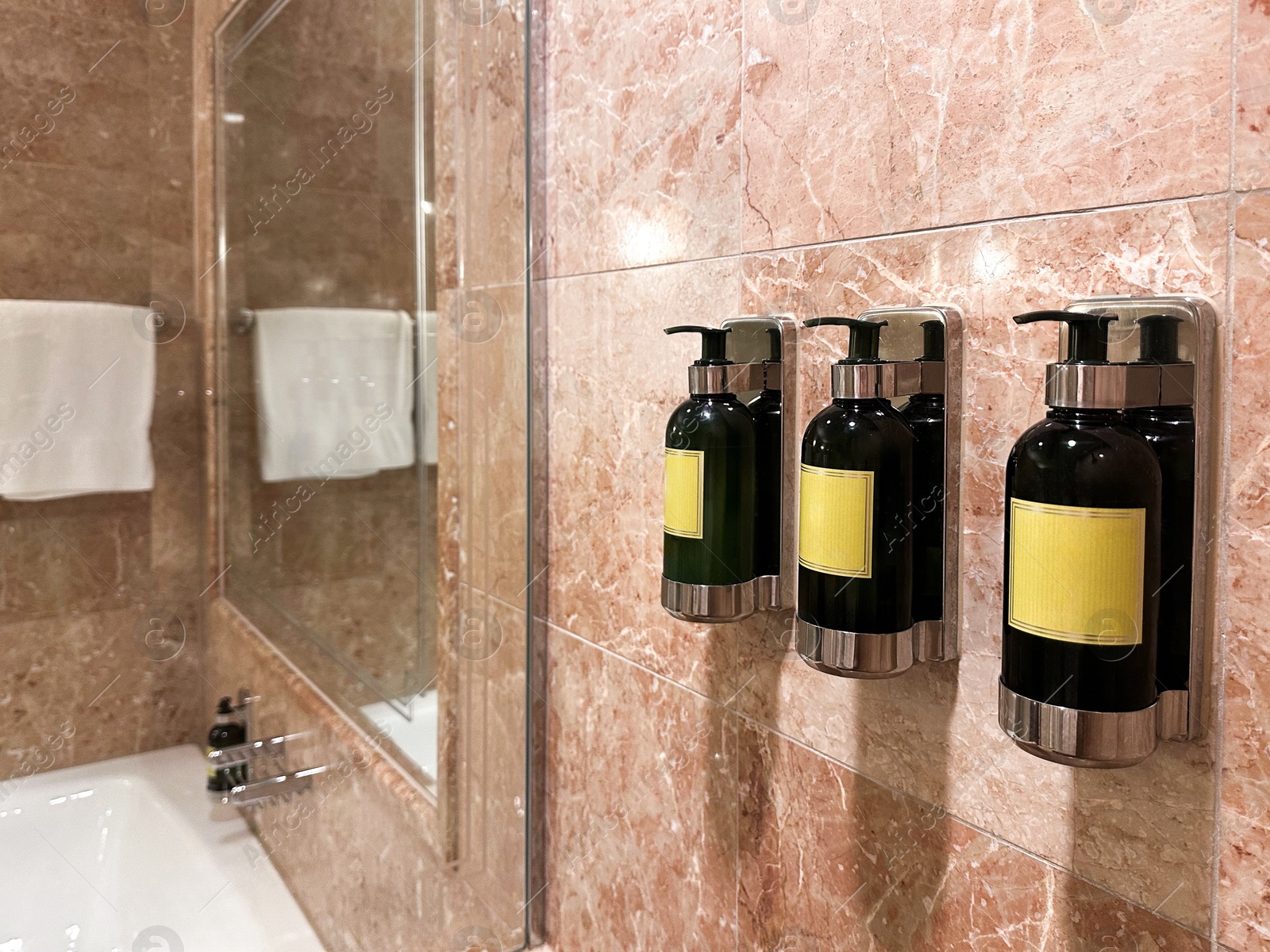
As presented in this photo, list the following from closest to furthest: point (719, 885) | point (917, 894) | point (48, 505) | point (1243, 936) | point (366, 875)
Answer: point (1243, 936)
point (917, 894)
point (719, 885)
point (48, 505)
point (366, 875)

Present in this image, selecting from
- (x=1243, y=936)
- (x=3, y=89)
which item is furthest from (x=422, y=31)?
(x=1243, y=936)

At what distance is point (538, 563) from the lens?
47.8 inches

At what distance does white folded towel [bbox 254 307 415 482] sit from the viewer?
3.86 feet

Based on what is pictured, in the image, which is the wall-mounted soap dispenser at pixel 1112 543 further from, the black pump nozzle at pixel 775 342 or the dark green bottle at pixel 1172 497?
the black pump nozzle at pixel 775 342

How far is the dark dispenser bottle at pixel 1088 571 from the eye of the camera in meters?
0.50

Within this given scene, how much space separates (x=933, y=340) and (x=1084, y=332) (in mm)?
145

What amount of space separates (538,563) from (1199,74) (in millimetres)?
901

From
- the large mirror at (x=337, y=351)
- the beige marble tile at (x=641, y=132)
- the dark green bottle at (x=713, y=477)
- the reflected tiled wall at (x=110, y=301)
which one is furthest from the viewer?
the large mirror at (x=337, y=351)

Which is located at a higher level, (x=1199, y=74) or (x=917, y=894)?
(x=1199, y=74)

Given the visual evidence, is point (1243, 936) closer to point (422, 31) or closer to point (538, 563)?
point (538, 563)

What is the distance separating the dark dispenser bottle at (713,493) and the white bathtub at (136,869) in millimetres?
723

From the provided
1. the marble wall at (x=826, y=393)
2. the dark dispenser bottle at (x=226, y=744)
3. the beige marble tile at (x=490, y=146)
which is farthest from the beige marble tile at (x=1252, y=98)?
the dark dispenser bottle at (x=226, y=744)

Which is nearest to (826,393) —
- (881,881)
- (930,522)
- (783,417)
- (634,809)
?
(783,417)

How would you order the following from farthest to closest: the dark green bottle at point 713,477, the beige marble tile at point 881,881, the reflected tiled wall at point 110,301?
the reflected tiled wall at point 110,301 < the dark green bottle at point 713,477 < the beige marble tile at point 881,881
